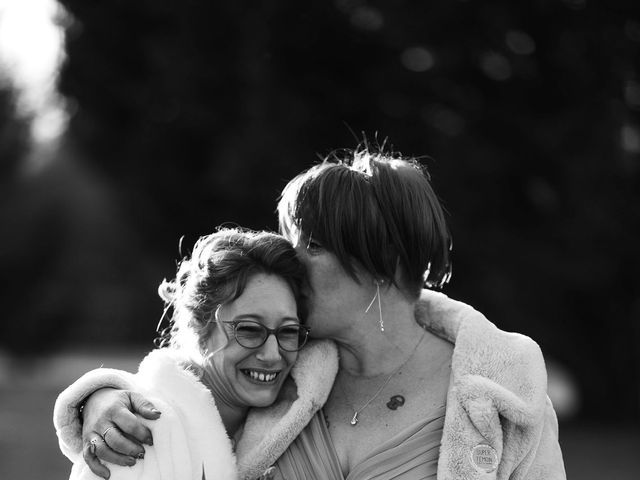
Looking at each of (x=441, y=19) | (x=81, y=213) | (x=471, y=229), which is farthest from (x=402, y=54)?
(x=81, y=213)

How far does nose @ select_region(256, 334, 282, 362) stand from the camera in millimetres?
3029

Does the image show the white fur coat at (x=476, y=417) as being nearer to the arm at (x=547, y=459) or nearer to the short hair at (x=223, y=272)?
the arm at (x=547, y=459)

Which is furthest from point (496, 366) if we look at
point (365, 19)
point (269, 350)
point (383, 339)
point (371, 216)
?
point (365, 19)

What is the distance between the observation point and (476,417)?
2.99 meters

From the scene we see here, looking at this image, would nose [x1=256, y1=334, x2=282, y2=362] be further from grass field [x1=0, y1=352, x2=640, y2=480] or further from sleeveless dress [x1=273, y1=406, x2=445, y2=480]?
grass field [x1=0, y1=352, x2=640, y2=480]

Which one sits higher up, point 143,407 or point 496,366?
point 143,407

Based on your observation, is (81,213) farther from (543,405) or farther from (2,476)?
(543,405)

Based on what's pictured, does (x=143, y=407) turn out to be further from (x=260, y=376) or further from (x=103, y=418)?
(x=260, y=376)

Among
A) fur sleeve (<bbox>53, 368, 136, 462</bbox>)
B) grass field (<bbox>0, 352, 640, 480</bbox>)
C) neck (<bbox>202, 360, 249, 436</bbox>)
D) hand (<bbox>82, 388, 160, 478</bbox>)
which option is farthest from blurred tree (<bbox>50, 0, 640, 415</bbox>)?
hand (<bbox>82, 388, 160, 478</bbox>)

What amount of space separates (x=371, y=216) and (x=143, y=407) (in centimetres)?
98

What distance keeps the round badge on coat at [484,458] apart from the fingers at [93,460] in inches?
45.3

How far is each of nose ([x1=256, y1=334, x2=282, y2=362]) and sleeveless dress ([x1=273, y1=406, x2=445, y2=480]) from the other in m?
0.33

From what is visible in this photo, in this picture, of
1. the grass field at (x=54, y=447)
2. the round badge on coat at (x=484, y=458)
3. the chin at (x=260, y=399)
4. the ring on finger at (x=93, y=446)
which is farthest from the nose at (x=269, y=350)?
the grass field at (x=54, y=447)

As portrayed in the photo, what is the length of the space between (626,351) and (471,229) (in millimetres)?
3889
